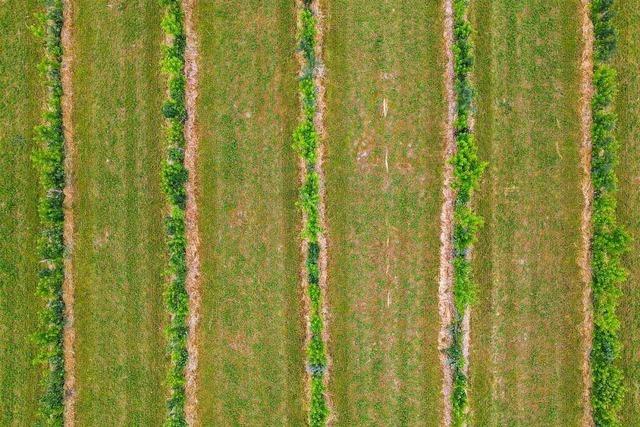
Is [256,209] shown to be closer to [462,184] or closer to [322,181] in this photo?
[322,181]

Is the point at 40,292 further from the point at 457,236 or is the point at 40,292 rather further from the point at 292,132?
the point at 457,236

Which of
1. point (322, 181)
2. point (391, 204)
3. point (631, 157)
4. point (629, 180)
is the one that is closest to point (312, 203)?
point (322, 181)

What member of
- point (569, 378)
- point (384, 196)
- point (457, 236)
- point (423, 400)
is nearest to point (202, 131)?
point (384, 196)

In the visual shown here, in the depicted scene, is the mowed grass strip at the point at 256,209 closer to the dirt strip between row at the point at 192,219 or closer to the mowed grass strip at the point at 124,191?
the dirt strip between row at the point at 192,219

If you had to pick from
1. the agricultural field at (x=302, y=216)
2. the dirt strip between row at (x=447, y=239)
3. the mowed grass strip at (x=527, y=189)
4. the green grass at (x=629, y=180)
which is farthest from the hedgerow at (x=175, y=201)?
the green grass at (x=629, y=180)

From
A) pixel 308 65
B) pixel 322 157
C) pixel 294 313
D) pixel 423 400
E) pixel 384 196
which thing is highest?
pixel 308 65
